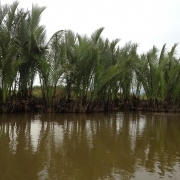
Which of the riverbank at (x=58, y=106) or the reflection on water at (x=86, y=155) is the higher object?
the riverbank at (x=58, y=106)

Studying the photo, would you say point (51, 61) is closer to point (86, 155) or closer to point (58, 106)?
point (58, 106)

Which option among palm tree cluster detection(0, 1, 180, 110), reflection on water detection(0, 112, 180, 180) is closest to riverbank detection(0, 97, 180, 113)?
palm tree cluster detection(0, 1, 180, 110)

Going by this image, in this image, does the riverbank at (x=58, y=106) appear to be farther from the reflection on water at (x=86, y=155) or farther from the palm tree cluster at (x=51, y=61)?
the reflection on water at (x=86, y=155)

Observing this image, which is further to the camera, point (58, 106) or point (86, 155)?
point (58, 106)

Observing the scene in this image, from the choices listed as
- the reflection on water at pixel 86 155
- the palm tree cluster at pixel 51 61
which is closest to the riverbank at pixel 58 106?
the palm tree cluster at pixel 51 61

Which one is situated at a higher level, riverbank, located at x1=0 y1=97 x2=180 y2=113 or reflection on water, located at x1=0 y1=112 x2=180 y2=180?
riverbank, located at x1=0 y1=97 x2=180 y2=113

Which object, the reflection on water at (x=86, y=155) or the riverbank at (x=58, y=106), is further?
the riverbank at (x=58, y=106)

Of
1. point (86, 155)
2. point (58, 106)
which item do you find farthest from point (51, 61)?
point (86, 155)

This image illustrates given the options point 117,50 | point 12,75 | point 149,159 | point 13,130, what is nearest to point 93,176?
point 149,159

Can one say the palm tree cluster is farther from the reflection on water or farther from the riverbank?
the reflection on water

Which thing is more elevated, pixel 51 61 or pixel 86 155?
pixel 51 61

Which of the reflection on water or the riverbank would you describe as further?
the riverbank

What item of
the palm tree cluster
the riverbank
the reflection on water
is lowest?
the reflection on water

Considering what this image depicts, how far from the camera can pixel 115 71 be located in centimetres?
1127
